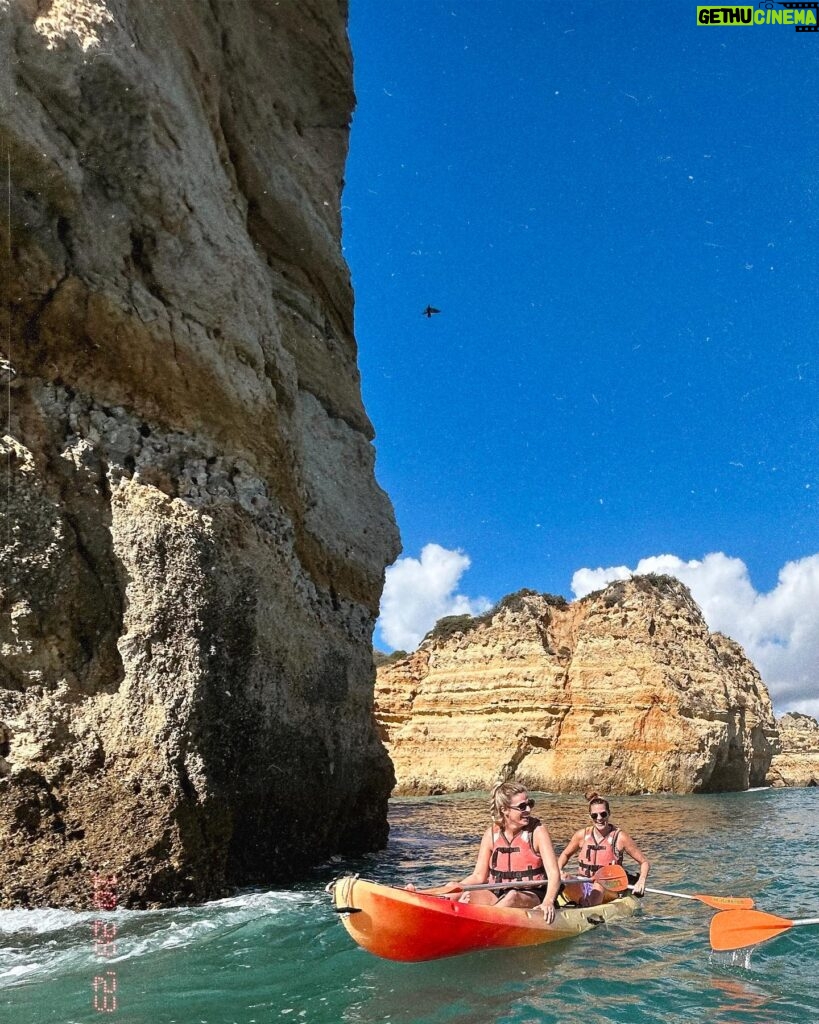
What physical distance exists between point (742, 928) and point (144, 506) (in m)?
6.30

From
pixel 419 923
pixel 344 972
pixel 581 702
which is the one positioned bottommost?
pixel 344 972

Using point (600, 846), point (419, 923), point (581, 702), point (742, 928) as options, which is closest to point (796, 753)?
point (581, 702)

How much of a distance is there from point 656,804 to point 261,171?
60.7ft

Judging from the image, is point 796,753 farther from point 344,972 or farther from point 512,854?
point 344,972

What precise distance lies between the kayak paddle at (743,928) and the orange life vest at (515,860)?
4.84 ft

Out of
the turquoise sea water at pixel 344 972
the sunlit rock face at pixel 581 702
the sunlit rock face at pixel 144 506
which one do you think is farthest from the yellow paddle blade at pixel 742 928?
the sunlit rock face at pixel 581 702

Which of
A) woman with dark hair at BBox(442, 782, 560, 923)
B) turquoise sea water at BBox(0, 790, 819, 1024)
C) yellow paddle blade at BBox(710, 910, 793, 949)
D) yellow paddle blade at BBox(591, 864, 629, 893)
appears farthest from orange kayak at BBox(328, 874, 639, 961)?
yellow paddle blade at BBox(591, 864, 629, 893)

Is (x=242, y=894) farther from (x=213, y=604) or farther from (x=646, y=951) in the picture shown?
(x=646, y=951)

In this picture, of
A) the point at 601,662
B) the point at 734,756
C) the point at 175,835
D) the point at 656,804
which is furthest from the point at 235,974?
the point at 734,756

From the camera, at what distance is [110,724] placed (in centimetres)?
743

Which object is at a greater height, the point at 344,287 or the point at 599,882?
the point at 344,287

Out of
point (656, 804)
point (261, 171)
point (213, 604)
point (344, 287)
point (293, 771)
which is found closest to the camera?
point (213, 604)

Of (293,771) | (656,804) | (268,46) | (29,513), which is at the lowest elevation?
(656,804)

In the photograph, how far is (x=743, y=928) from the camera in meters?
6.21
